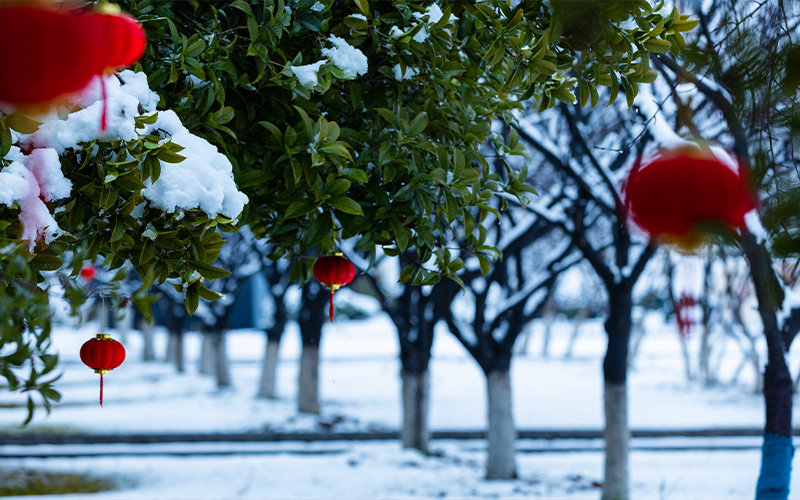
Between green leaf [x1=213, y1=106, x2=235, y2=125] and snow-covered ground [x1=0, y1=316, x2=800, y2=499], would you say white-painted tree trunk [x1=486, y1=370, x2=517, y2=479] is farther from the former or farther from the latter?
green leaf [x1=213, y1=106, x2=235, y2=125]

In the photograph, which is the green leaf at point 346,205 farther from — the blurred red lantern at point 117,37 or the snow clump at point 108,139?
the blurred red lantern at point 117,37

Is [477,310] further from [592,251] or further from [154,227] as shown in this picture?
[154,227]

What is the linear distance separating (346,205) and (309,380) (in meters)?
10.3

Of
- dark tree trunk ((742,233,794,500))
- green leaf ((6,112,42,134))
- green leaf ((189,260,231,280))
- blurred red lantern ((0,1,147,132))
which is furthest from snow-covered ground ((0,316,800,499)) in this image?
blurred red lantern ((0,1,147,132))

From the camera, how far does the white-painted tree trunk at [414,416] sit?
9.43 m

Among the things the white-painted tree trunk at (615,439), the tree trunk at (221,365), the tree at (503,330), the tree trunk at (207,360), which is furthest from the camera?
the tree trunk at (207,360)

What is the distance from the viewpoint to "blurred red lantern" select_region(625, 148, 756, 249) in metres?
1.46

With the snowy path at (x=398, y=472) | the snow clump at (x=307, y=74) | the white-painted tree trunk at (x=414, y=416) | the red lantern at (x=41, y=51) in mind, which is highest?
the snow clump at (x=307, y=74)

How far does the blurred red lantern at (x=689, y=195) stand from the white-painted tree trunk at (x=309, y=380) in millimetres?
11556

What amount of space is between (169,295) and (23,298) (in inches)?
567

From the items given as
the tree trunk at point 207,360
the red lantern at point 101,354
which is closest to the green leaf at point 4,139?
the red lantern at point 101,354

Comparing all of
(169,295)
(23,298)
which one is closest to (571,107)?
(23,298)

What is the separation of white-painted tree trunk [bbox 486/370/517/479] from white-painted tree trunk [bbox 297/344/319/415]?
206 inches

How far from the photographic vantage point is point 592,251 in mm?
6840
